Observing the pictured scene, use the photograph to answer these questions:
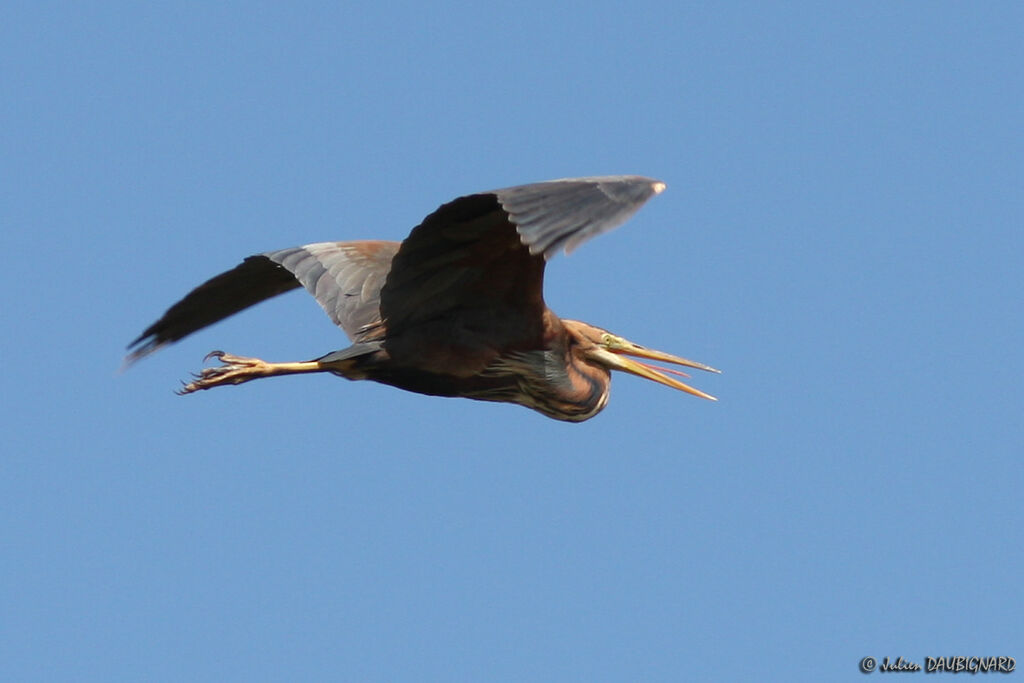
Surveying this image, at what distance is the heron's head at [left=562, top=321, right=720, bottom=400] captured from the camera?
1004 cm

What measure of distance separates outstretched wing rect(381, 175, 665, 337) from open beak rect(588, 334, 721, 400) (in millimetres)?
1077

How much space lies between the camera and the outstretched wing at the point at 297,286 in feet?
30.6

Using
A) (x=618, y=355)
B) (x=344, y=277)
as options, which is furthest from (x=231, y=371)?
(x=618, y=355)

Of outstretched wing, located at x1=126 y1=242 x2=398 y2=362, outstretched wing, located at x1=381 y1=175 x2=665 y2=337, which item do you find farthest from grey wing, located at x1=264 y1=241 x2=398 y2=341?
outstretched wing, located at x1=381 y1=175 x2=665 y2=337

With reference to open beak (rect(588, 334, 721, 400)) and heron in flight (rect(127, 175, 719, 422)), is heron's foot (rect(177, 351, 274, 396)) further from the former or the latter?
open beak (rect(588, 334, 721, 400))

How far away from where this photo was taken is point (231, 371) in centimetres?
936

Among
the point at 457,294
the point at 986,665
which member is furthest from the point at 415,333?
the point at 986,665

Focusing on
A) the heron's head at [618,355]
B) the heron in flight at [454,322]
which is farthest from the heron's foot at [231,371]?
the heron's head at [618,355]

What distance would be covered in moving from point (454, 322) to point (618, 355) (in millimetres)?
1737

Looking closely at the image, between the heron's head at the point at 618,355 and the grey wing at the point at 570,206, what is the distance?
2.59 m

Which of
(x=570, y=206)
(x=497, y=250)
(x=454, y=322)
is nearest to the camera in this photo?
(x=570, y=206)

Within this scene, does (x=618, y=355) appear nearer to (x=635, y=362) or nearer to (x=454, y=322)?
(x=635, y=362)

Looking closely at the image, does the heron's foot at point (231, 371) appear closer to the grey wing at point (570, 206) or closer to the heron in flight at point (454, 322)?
the heron in flight at point (454, 322)

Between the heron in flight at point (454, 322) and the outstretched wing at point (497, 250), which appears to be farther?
the heron in flight at point (454, 322)
